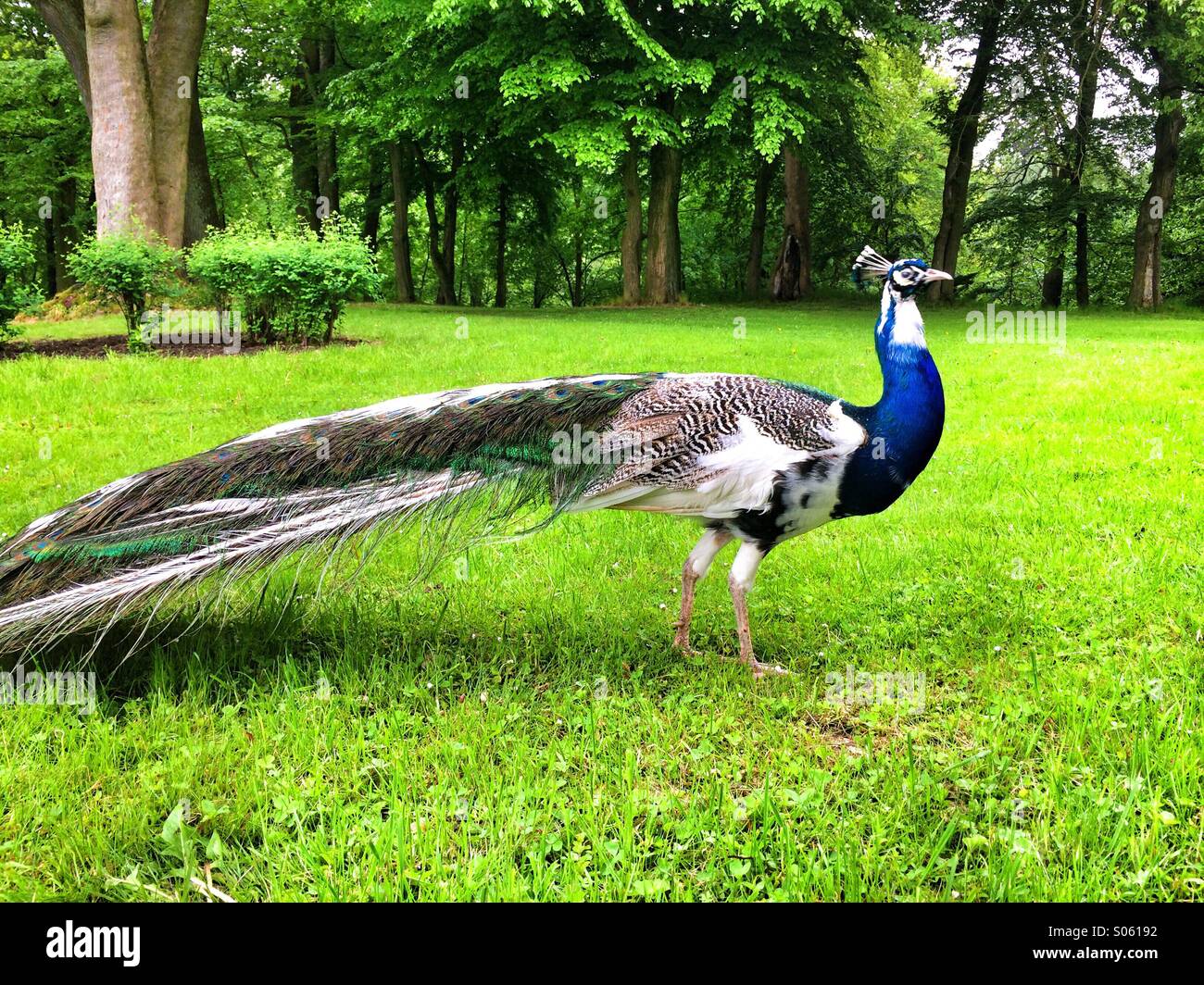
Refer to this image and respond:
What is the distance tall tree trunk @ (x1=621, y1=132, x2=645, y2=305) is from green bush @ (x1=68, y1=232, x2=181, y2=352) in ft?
Answer: 51.6

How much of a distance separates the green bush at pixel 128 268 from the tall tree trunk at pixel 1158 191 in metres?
26.7

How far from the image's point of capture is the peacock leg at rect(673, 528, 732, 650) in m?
4.27

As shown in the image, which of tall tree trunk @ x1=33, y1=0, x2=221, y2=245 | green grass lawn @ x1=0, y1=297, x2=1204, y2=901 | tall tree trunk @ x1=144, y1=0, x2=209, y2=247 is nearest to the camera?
green grass lawn @ x1=0, y1=297, x2=1204, y2=901

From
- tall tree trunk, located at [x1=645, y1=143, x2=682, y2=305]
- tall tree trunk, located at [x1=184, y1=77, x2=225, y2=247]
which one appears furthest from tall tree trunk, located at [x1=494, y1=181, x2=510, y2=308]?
tall tree trunk, located at [x1=184, y1=77, x2=225, y2=247]

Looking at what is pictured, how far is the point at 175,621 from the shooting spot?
4141mm

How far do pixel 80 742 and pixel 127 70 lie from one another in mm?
14716

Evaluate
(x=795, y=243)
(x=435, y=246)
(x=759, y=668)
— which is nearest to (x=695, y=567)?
(x=759, y=668)

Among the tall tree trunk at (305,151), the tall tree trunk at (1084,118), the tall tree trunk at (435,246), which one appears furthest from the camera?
the tall tree trunk at (435,246)

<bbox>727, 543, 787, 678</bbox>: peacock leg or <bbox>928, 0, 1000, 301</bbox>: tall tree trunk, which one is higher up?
<bbox>928, 0, 1000, 301</bbox>: tall tree trunk

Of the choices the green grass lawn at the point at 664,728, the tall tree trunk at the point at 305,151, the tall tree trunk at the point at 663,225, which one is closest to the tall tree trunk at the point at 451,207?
the tall tree trunk at the point at 305,151

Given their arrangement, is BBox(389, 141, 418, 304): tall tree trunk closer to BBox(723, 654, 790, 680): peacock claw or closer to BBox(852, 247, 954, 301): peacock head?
BBox(852, 247, 954, 301): peacock head

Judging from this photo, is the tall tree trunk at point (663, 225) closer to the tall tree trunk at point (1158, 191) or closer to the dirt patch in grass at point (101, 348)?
the tall tree trunk at point (1158, 191)

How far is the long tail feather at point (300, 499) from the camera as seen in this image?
3477 mm
